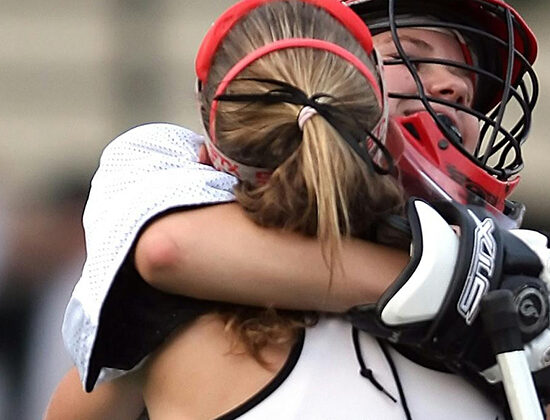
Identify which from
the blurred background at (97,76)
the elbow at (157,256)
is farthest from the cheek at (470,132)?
the blurred background at (97,76)

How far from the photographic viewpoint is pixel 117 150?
2068 millimetres

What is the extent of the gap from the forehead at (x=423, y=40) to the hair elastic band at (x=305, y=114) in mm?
532

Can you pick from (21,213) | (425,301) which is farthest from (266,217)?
(21,213)

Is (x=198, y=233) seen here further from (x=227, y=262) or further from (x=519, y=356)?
(x=519, y=356)

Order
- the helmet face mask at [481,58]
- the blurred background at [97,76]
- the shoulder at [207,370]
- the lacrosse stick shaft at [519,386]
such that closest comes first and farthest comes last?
the lacrosse stick shaft at [519,386], the shoulder at [207,370], the helmet face mask at [481,58], the blurred background at [97,76]

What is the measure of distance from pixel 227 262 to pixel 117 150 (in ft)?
0.91

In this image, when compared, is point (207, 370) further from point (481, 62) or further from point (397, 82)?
point (481, 62)

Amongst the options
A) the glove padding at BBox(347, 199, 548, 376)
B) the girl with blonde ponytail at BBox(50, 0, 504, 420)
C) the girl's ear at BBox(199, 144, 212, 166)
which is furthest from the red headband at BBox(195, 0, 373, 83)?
the glove padding at BBox(347, 199, 548, 376)

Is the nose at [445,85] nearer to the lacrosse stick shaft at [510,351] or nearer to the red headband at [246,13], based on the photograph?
the red headband at [246,13]

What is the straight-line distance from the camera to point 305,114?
1860mm

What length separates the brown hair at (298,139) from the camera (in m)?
1.85

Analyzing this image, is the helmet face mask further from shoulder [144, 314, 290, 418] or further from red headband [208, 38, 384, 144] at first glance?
shoulder [144, 314, 290, 418]

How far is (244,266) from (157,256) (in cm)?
11

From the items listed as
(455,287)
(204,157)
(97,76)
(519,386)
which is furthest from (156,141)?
(97,76)
